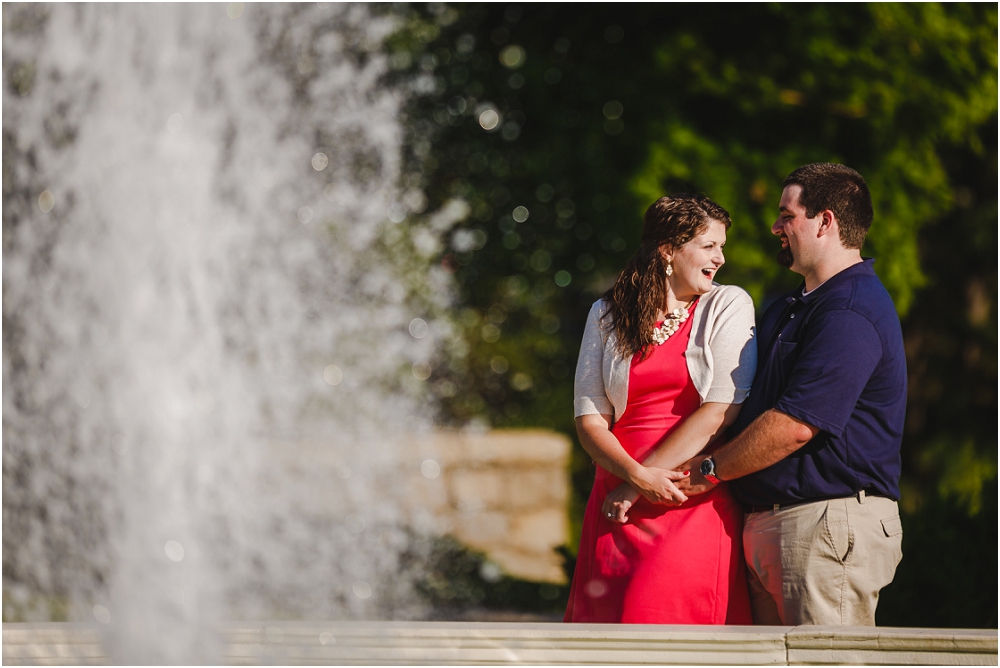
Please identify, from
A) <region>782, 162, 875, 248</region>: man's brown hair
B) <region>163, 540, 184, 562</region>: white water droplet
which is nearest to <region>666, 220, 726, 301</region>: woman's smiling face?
<region>782, 162, 875, 248</region>: man's brown hair

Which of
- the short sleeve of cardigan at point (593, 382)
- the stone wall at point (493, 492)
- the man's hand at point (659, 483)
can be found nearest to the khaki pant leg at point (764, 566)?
the man's hand at point (659, 483)

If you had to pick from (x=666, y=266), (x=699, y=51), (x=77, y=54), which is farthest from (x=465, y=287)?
(x=666, y=266)

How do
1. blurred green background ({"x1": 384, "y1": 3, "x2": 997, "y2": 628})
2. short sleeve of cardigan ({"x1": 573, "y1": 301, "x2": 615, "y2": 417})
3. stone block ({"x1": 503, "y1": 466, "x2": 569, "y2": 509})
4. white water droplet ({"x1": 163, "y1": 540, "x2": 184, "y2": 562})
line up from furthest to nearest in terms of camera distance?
stone block ({"x1": 503, "y1": 466, "x2": 569, "y2": 509}) < blurred green background ({"x1": 384, "y1": 3, "x2": 997, "y2": 628}) < white water droplet ({"x1": 163, "y1": 540, "x2": 184, "y2": 562}) < short sleeve of cardigan ({"x1": 573, "y1": 301, "x2": 615, "y2": 417})

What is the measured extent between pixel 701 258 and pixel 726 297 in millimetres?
141

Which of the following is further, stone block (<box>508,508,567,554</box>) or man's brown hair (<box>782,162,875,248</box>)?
stone block (<box>508,508,567,554</box>)

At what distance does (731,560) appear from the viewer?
9.12 feet

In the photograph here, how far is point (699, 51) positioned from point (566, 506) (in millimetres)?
3703

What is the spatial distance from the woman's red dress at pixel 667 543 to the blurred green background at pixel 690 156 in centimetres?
401

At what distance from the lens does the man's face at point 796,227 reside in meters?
2.67

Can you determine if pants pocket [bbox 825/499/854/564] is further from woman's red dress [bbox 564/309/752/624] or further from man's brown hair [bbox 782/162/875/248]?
man's brown hair [bbox 782/162/875/248]

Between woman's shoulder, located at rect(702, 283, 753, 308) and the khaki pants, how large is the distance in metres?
0.58

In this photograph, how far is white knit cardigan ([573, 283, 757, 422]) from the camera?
269 cm

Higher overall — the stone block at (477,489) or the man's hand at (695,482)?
the man's hand at (695,482)

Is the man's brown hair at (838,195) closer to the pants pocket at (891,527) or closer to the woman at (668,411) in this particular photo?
the woman at (668,411)
